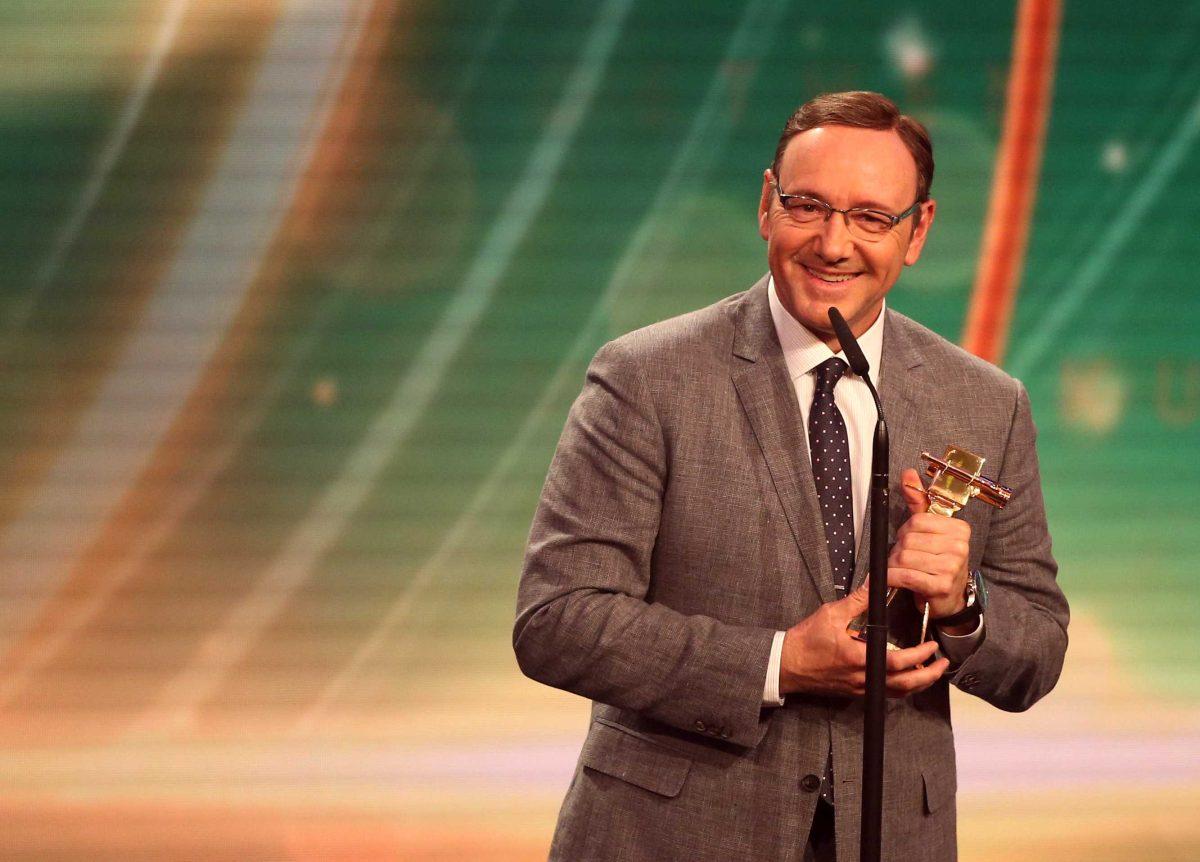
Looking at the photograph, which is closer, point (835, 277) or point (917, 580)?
point (917, 580)

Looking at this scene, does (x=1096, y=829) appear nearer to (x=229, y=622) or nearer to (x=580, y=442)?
(x=229, y=622)

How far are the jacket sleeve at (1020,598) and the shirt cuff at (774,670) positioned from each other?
25 cm

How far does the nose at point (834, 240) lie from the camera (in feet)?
5.97

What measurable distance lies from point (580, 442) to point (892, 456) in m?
0.42

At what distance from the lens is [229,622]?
412cm

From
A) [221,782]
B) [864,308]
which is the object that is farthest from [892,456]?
Result: [221,782]

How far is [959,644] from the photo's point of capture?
180 cm

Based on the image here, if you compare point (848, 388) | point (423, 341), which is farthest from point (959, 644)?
point (423, 341)

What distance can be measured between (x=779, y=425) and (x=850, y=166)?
13.7 inches

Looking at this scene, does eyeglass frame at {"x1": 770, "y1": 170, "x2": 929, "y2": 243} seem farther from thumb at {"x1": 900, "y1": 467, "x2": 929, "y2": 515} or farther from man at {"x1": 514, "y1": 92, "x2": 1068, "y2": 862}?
thumb at {"x1": 900, "y1": 467, "x2": 929, "y2": 515}

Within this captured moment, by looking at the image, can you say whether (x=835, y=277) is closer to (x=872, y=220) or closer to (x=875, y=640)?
(x=872, y=220)

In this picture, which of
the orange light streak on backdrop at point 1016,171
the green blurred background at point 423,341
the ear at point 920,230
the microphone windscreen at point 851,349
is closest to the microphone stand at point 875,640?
the microphone windscreen at point 851,349

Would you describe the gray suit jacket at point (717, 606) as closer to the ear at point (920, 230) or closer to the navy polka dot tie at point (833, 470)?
the navy polka dot tie at point (833, 470)

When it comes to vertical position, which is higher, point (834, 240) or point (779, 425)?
point (834, 240)
